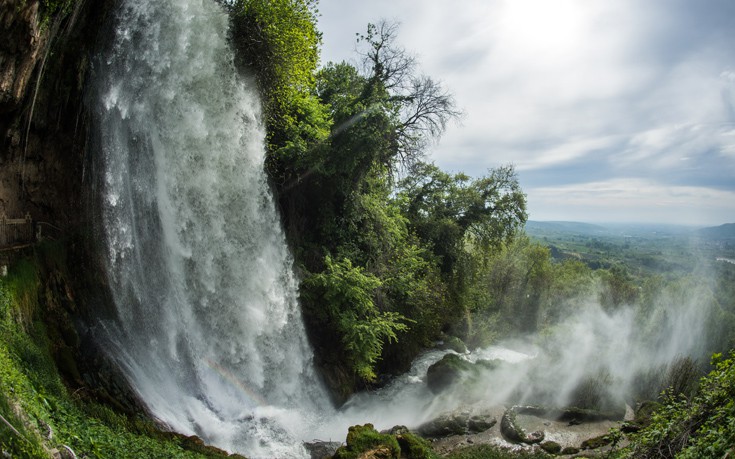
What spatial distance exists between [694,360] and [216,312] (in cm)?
2120

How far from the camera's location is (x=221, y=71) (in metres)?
13.1

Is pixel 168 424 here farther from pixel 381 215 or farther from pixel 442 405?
pixel 381 215

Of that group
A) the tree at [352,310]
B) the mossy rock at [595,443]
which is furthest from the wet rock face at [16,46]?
the mossy rock at [595,443]

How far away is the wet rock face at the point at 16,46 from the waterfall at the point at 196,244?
10.0 ft

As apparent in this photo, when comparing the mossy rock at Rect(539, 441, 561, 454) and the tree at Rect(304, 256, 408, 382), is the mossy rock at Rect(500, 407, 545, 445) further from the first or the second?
the tree at Rect(304, 256, 408, 382)

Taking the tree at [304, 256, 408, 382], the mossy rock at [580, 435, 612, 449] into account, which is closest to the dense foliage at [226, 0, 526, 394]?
the tree at [304, 256, 408, 382]

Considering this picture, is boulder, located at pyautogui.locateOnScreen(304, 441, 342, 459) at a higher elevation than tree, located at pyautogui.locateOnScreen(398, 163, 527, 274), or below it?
below

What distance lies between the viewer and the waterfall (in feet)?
33.1

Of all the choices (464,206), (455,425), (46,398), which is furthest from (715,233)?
(46,398)

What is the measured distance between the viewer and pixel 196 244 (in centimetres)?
1186

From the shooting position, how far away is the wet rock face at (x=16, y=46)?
6.03 m

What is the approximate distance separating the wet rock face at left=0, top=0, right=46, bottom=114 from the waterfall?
10.0 feet

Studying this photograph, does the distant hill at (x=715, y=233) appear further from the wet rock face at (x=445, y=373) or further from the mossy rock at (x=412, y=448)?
the mossy rock at (x=412, y=448)

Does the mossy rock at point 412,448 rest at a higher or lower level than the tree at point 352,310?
lower
